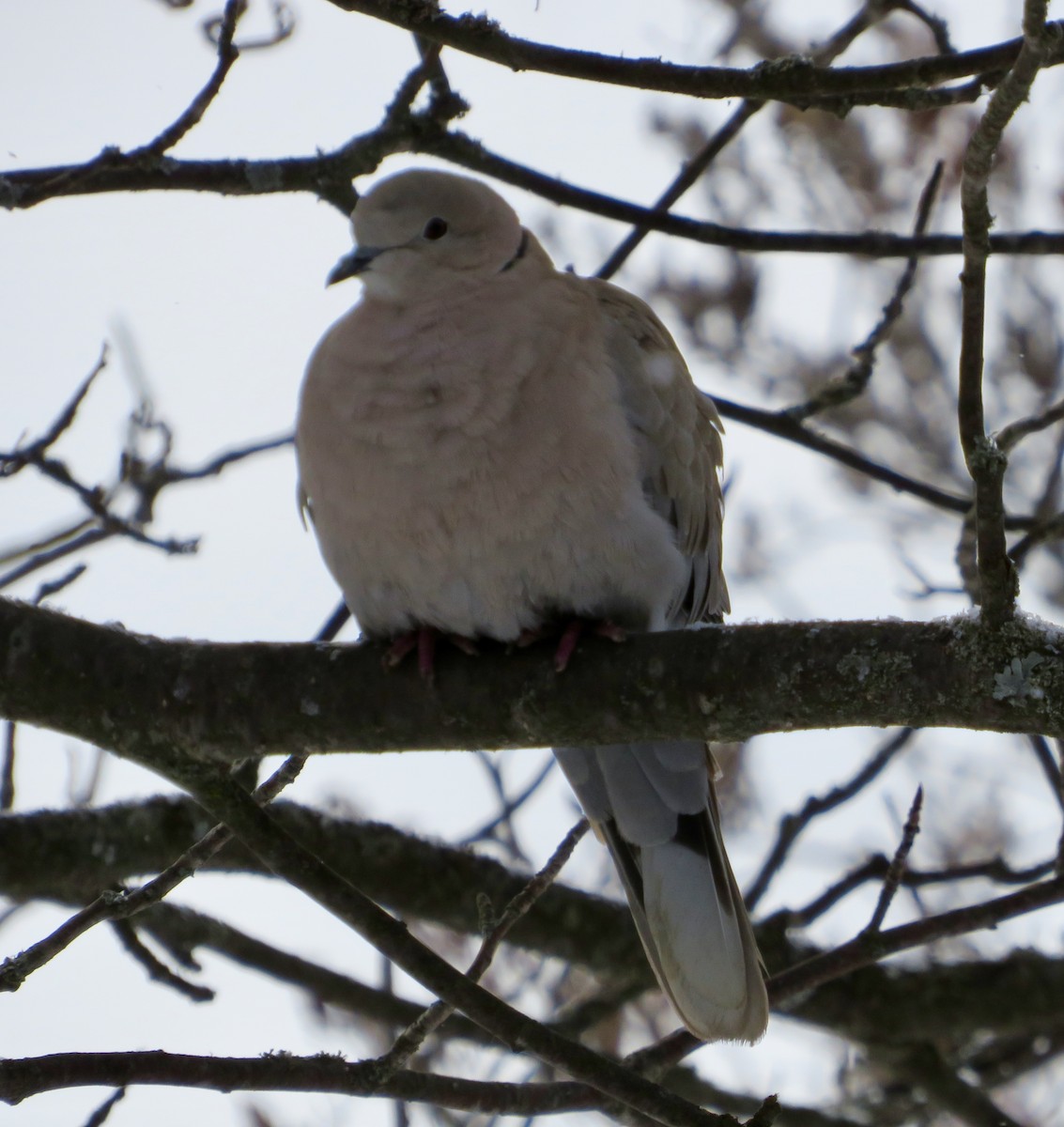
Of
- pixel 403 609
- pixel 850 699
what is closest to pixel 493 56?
pixel 403 609

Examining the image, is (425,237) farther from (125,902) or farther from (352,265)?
(125,902)

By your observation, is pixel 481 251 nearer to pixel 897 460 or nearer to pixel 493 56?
pixel 493 56

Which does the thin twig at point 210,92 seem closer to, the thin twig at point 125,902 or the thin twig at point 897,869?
the thin twig at point 125,902

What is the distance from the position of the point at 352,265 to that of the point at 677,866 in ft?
4.90

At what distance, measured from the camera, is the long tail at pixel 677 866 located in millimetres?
2865

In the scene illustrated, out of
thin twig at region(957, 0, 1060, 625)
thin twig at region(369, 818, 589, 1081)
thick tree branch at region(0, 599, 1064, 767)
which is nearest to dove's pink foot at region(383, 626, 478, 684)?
thick tree branch at region(0, 599, 1064, 767)

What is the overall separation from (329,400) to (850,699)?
1.37m

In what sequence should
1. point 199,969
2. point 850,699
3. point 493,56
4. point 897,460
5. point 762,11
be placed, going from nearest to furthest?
point 850,699 → point 493,56 → point 199,969 → point 762,11 → point 897,460

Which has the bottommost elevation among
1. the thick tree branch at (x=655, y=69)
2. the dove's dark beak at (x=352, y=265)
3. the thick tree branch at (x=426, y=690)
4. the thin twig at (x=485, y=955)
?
the thin twig at (x=485, y=955)

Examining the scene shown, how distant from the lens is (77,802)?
3.62 metres

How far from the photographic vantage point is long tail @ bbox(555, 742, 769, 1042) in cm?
287

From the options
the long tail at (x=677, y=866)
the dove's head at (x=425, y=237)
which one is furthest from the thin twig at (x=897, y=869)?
the dove's head at (x=425, y=237)

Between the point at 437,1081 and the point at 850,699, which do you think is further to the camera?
the point at 437,1081

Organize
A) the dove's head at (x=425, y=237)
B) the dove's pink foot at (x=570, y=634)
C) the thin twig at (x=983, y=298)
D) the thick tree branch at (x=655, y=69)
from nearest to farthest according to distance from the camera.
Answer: the thin twig at (x=983, y=298), the dove's pink foot at (x=570, y=634), the thick tree branch at (x=655, y=69), the dove's head at (x=425, y=237)
